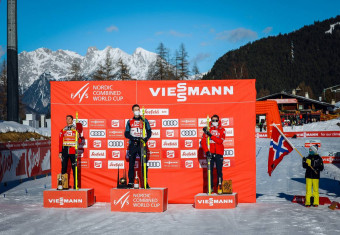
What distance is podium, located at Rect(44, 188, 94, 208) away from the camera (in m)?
9.76

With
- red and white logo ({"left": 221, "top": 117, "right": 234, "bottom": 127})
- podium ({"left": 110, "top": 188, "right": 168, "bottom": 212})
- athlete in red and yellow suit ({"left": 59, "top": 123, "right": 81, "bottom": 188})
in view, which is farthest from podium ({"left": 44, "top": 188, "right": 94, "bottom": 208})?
red and white logo ({"left": 221, "top": 117, "right": 234, "bottom": 127})

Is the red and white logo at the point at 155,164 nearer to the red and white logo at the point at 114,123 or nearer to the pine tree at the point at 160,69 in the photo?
the red and white logo at the point at 114,123

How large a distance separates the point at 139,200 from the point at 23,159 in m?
7.69

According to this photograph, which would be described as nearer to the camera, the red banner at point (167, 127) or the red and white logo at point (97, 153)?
the red banner at point (167, 127)

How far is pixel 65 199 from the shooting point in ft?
32.0

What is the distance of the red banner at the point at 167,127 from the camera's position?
1048 centimetres

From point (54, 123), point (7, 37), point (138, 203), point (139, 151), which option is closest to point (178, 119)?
point (139, 151)

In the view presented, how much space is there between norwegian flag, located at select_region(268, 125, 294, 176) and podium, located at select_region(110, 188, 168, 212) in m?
2.98

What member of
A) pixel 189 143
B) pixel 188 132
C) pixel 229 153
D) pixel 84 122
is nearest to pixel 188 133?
pixel 188 132

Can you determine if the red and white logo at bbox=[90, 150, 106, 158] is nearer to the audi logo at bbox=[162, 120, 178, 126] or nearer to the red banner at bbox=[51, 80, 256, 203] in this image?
the red banner at bbox=[51, 80, 256, 203]

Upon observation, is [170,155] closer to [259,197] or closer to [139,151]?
[139,151]

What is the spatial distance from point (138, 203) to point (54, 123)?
3.66 metres

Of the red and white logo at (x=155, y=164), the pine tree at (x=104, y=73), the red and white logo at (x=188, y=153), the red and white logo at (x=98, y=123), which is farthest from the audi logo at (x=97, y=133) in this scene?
the pine tree at (x=104, y=73)

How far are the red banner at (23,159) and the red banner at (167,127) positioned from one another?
3.86m
